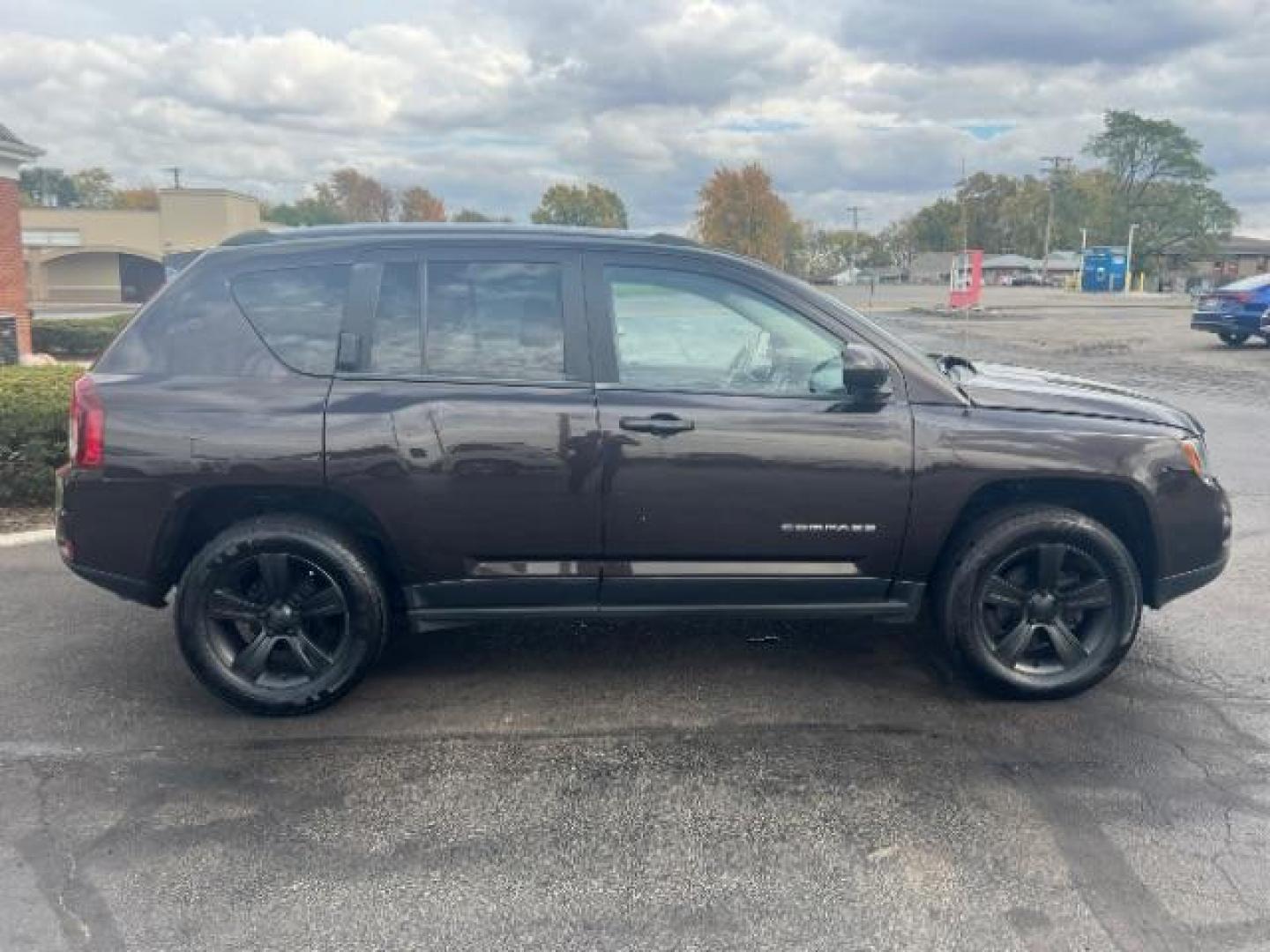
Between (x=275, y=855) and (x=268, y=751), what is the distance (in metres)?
0.67

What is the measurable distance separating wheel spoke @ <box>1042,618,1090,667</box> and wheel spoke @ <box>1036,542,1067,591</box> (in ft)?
0.51

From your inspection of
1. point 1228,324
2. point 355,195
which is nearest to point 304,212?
point 355,195

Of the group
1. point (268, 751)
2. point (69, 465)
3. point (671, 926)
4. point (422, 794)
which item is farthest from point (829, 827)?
point (69, 465)

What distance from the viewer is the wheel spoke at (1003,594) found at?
3.72m

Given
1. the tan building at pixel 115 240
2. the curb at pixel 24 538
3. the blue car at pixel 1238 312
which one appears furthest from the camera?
the tan building at pixel 115 240

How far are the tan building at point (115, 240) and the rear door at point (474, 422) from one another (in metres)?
55.2

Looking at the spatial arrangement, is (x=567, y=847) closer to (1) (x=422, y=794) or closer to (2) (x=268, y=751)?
(1) (x=422, y=794)

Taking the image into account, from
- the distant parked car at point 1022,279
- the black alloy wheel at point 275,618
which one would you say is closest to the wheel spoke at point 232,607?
the black alloy wheel at point 275,618

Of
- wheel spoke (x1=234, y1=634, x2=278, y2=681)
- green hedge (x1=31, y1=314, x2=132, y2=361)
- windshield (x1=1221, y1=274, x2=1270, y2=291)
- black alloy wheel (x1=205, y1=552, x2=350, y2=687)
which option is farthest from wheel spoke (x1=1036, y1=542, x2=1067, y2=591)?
green hedge (x1=31, y1=314, x2=132, y2=361)

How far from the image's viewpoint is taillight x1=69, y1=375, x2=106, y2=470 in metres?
3.45

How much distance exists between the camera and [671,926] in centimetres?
250

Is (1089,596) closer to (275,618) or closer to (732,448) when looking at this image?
(732,448)

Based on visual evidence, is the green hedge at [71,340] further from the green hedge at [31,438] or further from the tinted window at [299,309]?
the tinted window at [299,309]

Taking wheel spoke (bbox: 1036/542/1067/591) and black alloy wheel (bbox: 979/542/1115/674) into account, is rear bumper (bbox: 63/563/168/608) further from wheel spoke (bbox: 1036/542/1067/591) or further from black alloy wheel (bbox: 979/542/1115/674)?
wheel spoke (bbox: 1036/542/1067/591)
